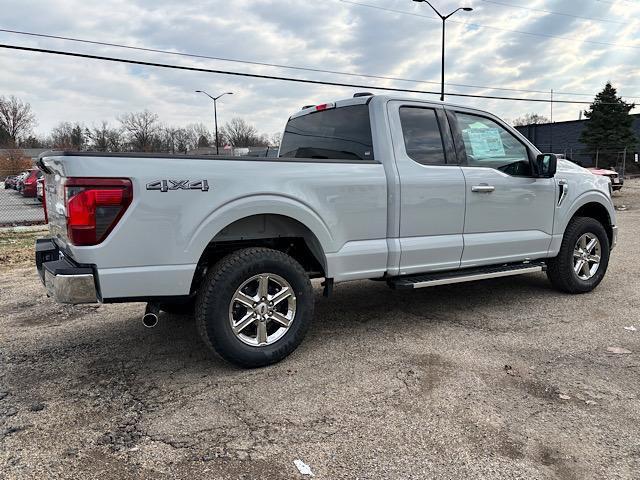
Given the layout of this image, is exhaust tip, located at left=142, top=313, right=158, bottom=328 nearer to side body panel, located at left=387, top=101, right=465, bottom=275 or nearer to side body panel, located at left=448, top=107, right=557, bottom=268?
side body panel, located at left=387, top=101, right=465, bottom=275

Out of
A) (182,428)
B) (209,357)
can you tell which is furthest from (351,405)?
(209,357)

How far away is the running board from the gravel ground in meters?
0.44

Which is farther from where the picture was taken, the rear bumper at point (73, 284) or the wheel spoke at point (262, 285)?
the wheel spoke at point (262, 285)

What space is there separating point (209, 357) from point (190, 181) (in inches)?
58.3

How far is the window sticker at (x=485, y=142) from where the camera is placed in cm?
498

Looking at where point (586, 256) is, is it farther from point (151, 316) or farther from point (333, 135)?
point (151, 316)

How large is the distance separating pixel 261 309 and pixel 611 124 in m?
39.7

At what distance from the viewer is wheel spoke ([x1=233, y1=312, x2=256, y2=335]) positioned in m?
3.71

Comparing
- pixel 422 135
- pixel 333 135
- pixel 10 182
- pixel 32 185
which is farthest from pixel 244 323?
pixel 10 182

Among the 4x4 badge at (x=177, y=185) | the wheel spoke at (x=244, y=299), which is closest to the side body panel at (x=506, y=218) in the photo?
the wheel spoke at (x=244, y=299)

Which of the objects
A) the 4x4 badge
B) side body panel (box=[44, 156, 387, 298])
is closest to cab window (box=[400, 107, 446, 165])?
side body panel (box=[44, 156, 387, 298])

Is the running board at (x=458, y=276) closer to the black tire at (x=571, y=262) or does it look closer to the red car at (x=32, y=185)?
the black tire at (x=571, y=262)

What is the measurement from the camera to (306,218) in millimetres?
3930

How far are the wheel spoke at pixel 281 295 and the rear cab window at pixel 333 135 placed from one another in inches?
53.5
